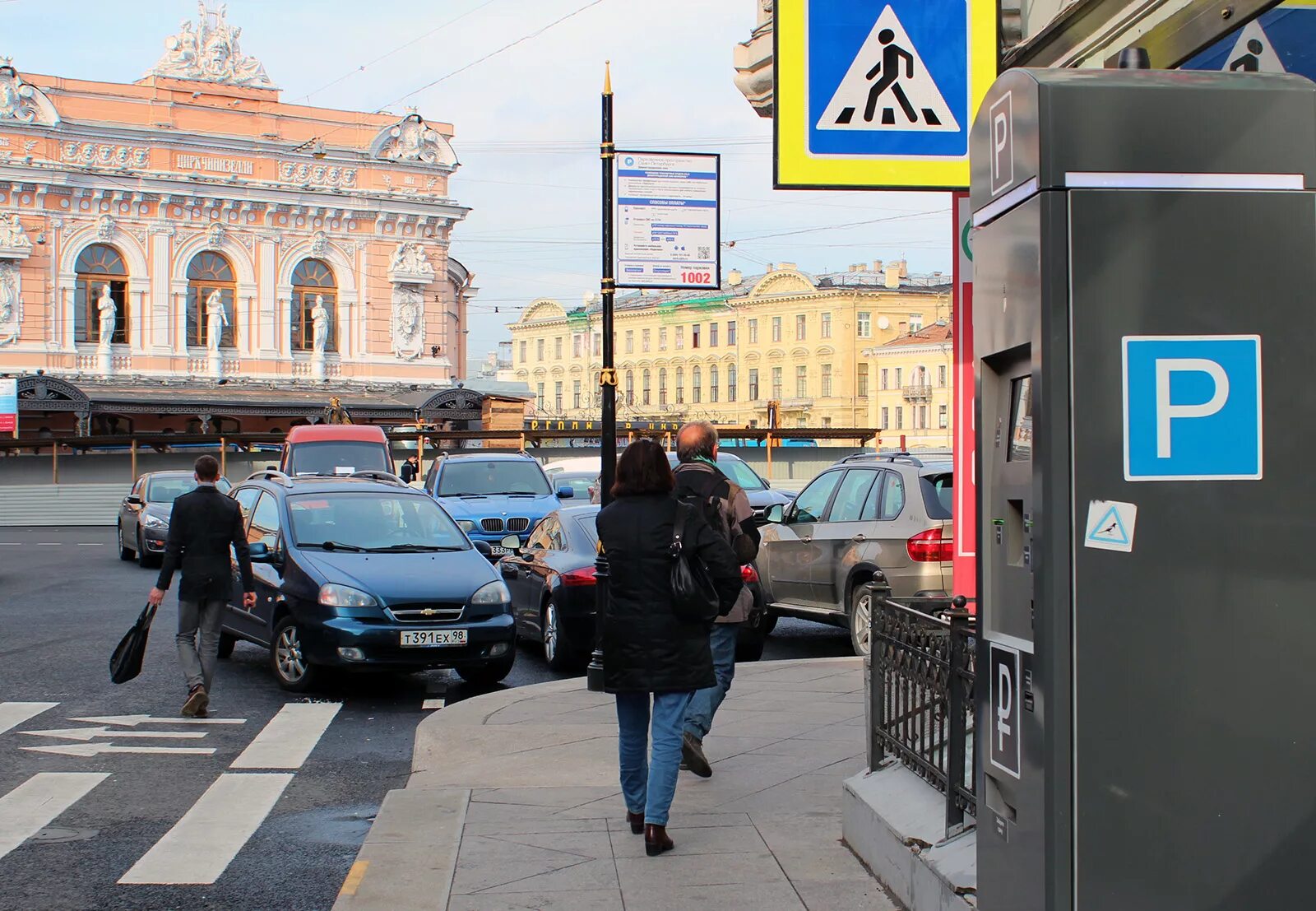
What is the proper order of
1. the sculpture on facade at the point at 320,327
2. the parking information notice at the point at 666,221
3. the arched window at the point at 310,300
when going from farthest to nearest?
the arched window at the point at 310,300 → the sculpture on facade at the point at 320,327 → the parking information notice at the point at 666,221

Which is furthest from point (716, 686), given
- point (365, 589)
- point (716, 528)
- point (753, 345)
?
point (753, 345)

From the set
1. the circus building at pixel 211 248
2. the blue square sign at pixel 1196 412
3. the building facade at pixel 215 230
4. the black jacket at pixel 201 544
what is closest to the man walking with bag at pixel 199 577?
the black jacket at pixel 201 544

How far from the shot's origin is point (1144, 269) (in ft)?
11.1

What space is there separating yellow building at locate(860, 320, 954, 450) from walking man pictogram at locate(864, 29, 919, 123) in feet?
268

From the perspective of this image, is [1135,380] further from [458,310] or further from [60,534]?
[458,310]

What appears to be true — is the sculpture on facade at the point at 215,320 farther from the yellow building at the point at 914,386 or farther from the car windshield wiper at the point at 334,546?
the yellow building at the point at 914,386

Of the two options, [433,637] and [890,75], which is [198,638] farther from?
[890,75]

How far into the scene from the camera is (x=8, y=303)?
49.1m

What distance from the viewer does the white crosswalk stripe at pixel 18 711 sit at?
375 inches

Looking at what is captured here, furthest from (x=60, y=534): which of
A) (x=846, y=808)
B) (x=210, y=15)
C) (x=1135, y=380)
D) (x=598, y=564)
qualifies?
(x=1135, y=380)

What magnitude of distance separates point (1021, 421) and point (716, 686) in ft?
13.4

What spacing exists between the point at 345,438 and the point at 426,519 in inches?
592

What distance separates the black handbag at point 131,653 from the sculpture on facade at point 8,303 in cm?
4313

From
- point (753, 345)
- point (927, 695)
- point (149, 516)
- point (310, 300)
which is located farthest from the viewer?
point (753, 345)
